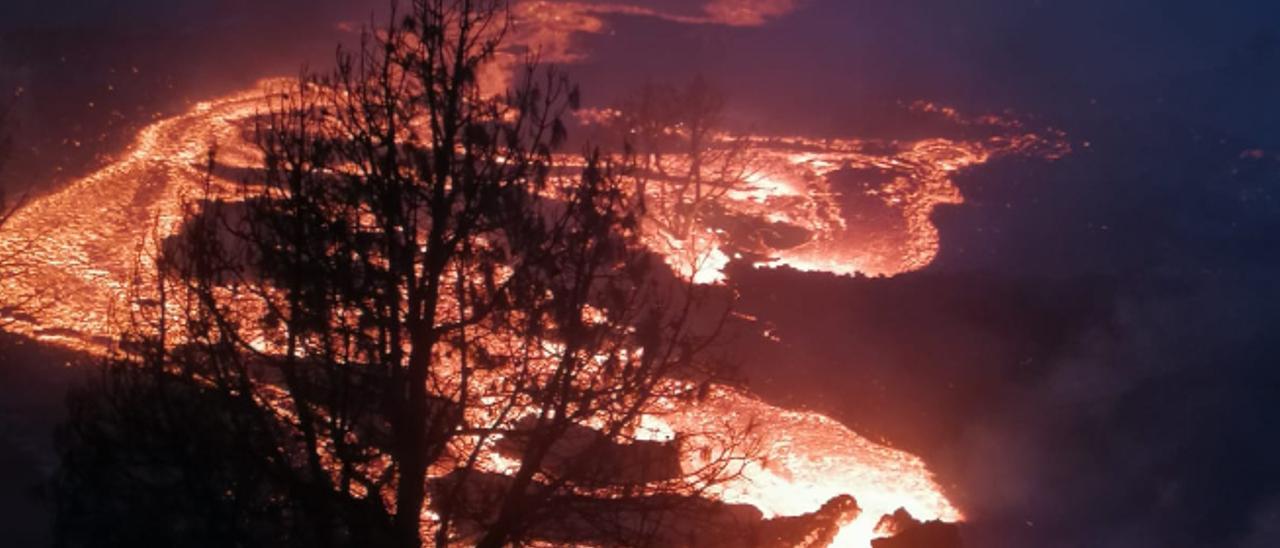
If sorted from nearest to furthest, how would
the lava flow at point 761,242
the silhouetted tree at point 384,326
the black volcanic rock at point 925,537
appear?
1. the silhouetted tree at point 384,326
2. the black volcanic rock at point 925,537
3. the lava flow at point 761,242

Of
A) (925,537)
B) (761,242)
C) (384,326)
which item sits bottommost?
(925,537)

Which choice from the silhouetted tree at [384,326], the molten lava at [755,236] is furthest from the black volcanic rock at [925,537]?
the silhouetted tree at [384,326]

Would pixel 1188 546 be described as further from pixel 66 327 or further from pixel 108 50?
pixel 108 50

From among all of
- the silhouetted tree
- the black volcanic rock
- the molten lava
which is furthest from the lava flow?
the silhouetted tree

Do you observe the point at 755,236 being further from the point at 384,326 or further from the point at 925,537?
the point at 384,326

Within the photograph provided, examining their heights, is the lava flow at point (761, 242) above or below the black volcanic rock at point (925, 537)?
above

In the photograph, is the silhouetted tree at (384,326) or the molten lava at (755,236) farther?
the molten lava at (755,236)

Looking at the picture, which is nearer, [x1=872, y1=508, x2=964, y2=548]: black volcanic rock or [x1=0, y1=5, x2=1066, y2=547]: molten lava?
[x1=872, y1=508, x2=964, y2=548]: black volcanic rock

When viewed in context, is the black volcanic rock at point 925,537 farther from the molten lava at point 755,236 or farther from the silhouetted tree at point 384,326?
the silhouetted tree at point 384,326

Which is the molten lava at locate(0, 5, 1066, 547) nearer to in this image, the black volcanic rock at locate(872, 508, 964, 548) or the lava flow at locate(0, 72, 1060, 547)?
the lava flow at locate(0, 72, 1060, 547)

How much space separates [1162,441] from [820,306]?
7377 millimetres

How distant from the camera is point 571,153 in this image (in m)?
32.2

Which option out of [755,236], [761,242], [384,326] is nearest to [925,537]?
[384,326]

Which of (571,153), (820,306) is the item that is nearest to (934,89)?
(571,153)
